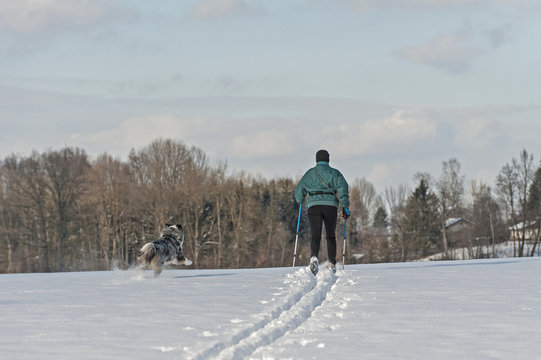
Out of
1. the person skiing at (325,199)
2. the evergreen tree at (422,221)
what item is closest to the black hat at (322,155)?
the person skiing at (325,199)

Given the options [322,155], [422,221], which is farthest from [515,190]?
[322,155]

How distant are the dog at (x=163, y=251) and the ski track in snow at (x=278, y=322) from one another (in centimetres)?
247

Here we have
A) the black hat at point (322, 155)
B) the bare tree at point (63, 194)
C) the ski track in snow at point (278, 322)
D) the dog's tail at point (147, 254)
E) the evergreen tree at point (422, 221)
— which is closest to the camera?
the ski track in snow at point (278, 322)

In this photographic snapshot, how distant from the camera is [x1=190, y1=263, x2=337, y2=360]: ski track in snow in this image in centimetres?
504

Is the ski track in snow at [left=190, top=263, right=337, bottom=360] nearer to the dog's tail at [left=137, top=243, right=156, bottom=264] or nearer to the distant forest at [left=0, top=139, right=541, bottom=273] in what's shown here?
the dog's tail at [left=137, top=243, right=156, bottom=264]

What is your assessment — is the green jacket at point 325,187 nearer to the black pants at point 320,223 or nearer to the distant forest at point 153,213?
the black pants at point 320,223

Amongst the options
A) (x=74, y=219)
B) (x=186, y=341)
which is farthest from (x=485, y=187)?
(x=186, y=341)

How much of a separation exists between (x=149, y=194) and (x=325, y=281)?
50.2 metres

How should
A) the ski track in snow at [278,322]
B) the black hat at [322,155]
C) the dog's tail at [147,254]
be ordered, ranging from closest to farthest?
the ski track in snow at [278,322], the dog's tail at [147,254], the black hat at [322,155]

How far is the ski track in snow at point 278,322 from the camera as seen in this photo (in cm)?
504

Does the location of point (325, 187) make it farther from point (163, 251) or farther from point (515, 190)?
point (515, 190)

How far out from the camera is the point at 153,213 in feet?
192

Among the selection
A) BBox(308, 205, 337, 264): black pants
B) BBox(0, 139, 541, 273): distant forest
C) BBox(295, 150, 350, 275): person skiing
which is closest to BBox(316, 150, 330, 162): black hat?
BBox(295, 150, 350, 275): person skiing

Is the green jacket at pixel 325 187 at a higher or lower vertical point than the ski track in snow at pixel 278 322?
higher
